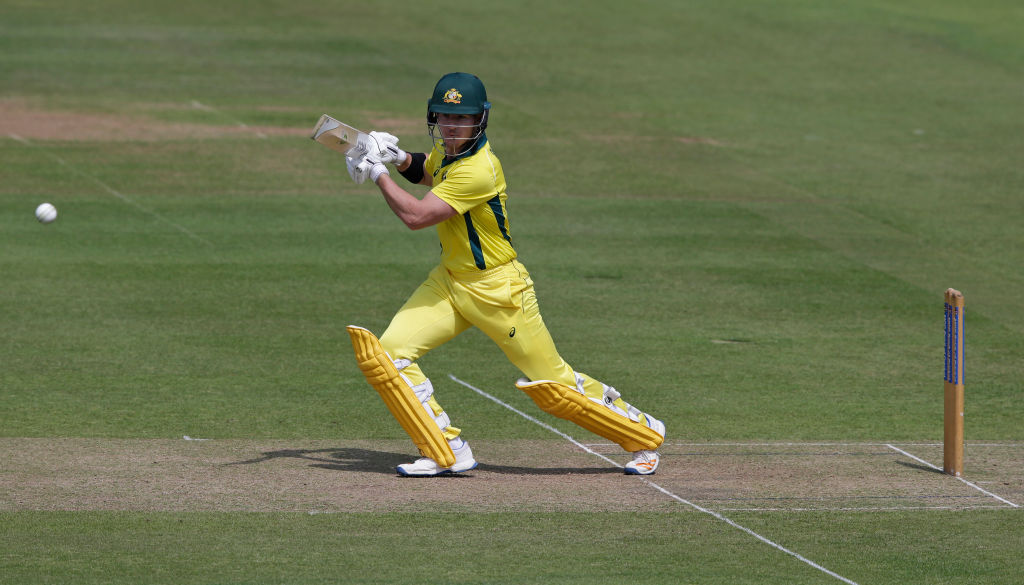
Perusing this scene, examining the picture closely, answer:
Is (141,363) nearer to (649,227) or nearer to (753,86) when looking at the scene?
(649,227)

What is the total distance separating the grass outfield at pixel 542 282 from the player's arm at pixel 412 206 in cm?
163

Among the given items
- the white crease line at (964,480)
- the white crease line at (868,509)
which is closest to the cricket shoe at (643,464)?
the white crease line at (868,509)

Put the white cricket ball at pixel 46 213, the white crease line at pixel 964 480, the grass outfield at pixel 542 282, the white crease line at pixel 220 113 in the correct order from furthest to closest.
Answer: the white crease line at pixel 220 113, the white cricket ball at pixel 46 213, the white crease line at pixel 964 480, the grass outfield at pixel 542 282

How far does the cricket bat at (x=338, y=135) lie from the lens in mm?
8750

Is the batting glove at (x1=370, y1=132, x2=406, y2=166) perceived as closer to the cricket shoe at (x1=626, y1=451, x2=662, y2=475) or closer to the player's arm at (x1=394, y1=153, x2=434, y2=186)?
the player's arm at (x1=394, y1=153, x2=434, y2=186)

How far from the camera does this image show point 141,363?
12.1 metres

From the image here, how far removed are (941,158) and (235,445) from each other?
14947 millimetres

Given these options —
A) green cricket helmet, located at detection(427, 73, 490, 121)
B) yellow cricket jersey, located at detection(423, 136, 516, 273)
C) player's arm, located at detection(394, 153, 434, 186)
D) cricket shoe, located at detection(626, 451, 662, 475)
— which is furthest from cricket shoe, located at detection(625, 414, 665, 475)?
green cricket helmet, located at detection(427, 73, 490, 121)

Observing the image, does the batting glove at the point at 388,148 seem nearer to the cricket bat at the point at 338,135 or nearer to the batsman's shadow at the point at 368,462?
the cricket bat at the point at 338,135

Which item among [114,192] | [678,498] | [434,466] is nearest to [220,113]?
[114,192]

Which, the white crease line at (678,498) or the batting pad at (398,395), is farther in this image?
the batting pad at (398,395)

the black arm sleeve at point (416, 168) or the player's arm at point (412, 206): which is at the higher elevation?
the black arm sleeve at point (416, 168)

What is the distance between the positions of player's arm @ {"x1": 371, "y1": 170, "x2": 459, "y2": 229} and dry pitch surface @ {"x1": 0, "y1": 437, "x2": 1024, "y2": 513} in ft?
5.33

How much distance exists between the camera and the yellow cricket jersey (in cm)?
884
